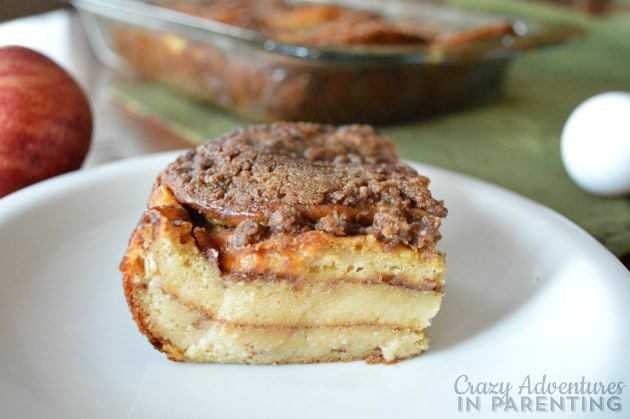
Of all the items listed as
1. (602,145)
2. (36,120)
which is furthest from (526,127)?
(36,120)

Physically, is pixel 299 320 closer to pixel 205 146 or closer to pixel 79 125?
pixel 205 146

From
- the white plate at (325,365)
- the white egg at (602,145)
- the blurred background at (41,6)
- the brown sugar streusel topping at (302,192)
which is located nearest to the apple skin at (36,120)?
the white plate at (325,365)

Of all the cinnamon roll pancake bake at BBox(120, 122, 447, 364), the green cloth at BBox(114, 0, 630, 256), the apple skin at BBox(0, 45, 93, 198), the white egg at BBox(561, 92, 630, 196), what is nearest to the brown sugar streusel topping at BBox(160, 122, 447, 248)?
the cinnamon roll pancake bake at BBox(120, 122, 447, 364)

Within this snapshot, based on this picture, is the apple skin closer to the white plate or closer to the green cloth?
the white plate

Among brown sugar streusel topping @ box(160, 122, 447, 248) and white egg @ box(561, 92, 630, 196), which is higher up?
white egg @ box(561, 92, 630, 196)

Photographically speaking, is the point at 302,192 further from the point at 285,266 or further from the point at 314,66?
the point at 314,66

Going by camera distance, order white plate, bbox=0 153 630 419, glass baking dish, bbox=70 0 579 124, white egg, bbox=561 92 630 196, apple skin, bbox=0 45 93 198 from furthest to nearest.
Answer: glass baking dish, bbox=70 0 579 124 < white egg, bbox=561 92 630 196 < apple skin, bbox=0 45 93 198 < white plate, bbox=0 153 630 419
